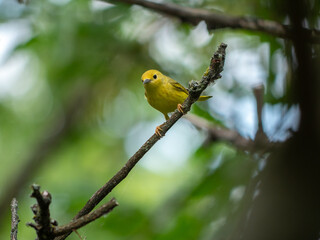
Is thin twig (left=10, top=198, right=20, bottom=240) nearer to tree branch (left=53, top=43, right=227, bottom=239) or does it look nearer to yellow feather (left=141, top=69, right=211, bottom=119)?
tree branch (left=53, top=43, right=227, bottom=239)

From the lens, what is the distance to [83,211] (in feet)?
4.36

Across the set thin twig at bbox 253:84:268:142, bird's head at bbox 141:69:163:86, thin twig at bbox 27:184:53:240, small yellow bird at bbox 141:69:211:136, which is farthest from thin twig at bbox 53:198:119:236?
bird's head at bbox 141:69:163:86

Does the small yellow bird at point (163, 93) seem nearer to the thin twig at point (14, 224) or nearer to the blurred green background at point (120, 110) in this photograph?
the blurred green background at point (120, 110)

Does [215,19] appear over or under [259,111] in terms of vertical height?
over

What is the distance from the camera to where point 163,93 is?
3.40 m

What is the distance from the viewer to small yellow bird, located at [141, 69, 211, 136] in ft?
11.1

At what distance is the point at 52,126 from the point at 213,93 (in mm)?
2812

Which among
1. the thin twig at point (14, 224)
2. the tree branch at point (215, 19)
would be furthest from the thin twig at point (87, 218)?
the tree branch at point (215, 19)

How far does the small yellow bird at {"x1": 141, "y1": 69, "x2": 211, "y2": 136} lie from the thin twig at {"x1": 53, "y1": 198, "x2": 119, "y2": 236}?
224 cm

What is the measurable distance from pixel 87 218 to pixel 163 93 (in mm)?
2348

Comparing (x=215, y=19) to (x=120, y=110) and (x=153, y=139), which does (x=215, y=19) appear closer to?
(x=153, y=139)

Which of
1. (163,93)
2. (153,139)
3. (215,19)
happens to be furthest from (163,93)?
(153,139)

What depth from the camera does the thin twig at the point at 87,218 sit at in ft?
3.46

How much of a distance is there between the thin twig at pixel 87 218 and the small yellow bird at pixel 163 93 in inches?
88.2
